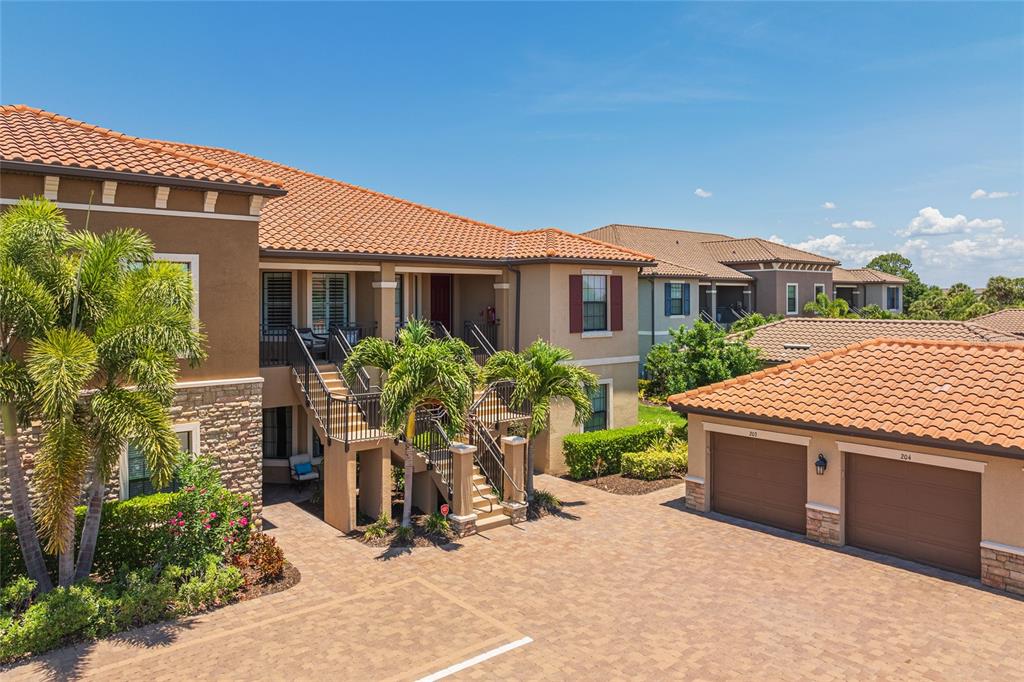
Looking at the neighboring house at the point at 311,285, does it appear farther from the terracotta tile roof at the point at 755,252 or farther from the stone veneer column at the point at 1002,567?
the terracotta tile roof at the point at 755,252

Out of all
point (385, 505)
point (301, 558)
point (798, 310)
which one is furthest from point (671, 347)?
point (798, 310)

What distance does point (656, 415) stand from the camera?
94.5 ft

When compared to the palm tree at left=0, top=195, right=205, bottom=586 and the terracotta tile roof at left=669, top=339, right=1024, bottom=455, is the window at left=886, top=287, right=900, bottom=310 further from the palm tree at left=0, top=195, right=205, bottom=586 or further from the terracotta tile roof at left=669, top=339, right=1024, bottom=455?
the palm tree at left=0, top=195, right=205, bottom=586

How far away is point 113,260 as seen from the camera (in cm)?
1070

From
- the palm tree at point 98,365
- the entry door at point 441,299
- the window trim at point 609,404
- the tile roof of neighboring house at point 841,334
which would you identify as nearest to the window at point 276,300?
the entry door at point 441,299

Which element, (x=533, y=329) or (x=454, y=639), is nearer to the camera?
(x=454, y=639)

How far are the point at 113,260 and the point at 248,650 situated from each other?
19.7ft

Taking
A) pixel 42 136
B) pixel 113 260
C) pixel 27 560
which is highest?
pixel 42 136

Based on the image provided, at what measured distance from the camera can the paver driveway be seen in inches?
381

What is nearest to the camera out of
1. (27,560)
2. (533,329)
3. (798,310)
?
(27,560)

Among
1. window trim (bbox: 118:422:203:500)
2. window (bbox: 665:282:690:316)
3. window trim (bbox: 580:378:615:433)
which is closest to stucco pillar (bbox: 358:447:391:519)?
window trim (bbox: 118:422:203:500)

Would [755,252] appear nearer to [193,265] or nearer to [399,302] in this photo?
[399,302]

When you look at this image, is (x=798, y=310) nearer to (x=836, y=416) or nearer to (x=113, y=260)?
(x=836, y=416)

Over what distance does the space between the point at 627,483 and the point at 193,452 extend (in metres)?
11.2
